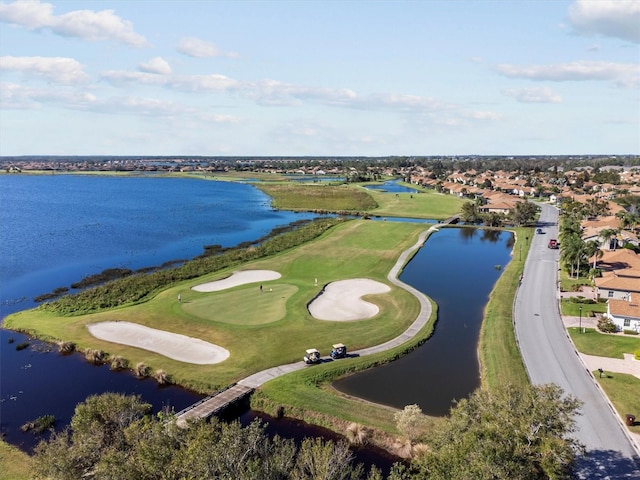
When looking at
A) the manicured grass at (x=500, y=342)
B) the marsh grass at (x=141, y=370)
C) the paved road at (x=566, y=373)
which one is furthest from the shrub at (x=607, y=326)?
the marsh grass at (x=141, y=370)

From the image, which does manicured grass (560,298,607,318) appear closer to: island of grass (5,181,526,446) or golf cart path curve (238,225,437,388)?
island of grass (5,181,526,446)

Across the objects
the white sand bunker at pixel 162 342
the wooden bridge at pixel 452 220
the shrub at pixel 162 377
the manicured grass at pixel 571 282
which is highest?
the wooden bridge at pixel 452 220

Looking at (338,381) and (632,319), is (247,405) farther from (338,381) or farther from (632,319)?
(632,319)

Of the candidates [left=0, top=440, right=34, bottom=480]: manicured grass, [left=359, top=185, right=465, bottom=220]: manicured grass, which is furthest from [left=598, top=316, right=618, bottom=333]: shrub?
[left=359, top=185, right=465, bottom=220]: manicured grass

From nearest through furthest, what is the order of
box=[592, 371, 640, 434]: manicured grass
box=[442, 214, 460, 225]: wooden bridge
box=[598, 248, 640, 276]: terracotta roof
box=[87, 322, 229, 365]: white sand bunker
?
box=[592, 371, 640, 434]: manicured grass < box=[87, 322, 229, 365]: white sand bunker < box=[598, 248, 640, 276]: terracotta roof < box=[442, 214, 460, 225]: wooden bridge

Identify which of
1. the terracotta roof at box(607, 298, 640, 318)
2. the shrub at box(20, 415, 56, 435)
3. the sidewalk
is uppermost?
the terracotta roof at box(607, 298, 640, 318)

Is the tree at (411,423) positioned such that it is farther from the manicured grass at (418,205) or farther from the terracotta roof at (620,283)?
the manicured grass at (418,205)

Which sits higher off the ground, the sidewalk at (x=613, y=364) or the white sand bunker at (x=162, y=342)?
the sidewalk at (x=613, y=364)
